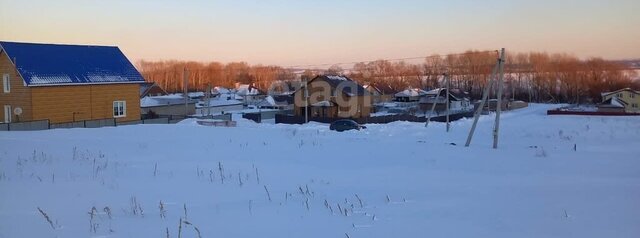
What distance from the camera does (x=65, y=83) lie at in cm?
2673

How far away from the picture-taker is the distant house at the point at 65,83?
2597 centimetres

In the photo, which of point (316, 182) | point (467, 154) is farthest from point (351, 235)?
point (467, 154)

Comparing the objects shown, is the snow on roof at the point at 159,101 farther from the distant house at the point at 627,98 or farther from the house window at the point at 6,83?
the distant house at the point at 627,98

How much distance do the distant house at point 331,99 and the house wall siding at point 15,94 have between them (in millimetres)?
23683

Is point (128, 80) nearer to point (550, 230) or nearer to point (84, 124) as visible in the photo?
point (84, 124)

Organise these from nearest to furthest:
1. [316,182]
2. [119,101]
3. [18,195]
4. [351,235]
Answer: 1. [351,235]
2. [18,195]
3. [316,182]
4. [119,101]

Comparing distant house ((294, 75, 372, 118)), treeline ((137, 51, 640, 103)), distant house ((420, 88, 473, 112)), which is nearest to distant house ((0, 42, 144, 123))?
distant house ((294, 75, 372, 118))

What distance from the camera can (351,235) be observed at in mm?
4805

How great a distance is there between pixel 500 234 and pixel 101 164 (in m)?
6.89

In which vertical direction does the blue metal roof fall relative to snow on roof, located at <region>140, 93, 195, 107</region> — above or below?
above

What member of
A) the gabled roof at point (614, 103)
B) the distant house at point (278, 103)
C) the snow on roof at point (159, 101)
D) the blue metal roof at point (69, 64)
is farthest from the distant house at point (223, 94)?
the blue metal roof at point (69, 64)

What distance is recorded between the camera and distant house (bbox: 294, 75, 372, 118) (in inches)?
1838

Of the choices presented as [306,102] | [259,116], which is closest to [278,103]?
[259,116]

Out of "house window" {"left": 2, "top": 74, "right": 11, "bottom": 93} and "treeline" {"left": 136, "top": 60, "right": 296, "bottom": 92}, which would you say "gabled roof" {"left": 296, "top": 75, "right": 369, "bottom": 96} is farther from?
"treeline" {"left": 136, "top": 60, "right": 296, "bottom": 92}
